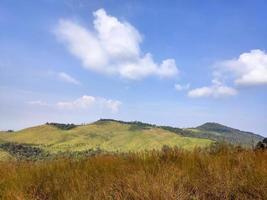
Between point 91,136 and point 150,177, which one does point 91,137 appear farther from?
point 150,177

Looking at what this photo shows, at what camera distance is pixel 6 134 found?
3418 inches

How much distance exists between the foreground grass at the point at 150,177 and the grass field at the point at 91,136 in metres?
53.0

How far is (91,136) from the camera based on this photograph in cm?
7750

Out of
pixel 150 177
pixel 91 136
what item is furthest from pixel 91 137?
pixel 150 177

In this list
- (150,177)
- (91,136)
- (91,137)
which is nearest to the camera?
(150,177)

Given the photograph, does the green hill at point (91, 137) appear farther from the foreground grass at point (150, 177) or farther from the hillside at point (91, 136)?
the foreground grass at point (150, 177)

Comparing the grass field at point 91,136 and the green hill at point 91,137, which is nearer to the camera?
the green hill at point 91,137

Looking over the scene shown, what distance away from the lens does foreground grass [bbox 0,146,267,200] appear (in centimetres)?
661

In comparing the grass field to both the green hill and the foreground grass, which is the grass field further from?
the foreground grass

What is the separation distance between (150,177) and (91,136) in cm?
7095

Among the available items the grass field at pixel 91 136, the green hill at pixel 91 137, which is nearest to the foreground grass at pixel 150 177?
the green hill at pixel 91 137

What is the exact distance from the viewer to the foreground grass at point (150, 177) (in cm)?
661

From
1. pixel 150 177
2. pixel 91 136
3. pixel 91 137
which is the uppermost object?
pixel 91 136

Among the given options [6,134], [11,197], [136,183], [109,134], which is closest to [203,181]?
[136,183]
